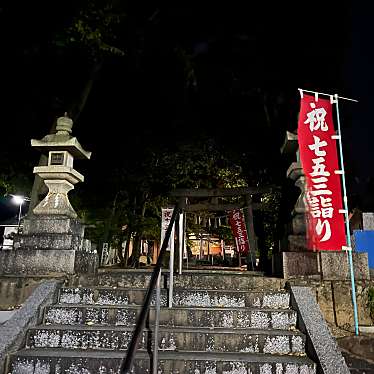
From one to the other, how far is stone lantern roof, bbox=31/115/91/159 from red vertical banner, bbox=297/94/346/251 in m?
4.02

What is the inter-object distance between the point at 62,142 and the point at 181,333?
4101 millimetres

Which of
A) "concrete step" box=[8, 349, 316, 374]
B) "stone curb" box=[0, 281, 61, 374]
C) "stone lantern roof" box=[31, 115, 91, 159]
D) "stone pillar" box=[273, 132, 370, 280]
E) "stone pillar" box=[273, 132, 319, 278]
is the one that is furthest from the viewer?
"stone lantern roof" box=[31, 115, 91, 159]

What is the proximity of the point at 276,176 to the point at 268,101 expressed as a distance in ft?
8.90

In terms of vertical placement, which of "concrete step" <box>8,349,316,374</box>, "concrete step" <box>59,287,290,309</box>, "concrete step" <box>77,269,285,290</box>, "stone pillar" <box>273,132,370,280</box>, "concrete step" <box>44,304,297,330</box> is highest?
"stone pillar" <box>273,132,370,280</box>

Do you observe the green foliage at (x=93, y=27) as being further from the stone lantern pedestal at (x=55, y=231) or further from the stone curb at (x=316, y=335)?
the stone curb at (x=316, y=335)

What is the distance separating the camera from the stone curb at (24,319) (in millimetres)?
3922

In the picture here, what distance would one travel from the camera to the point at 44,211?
20.3ft

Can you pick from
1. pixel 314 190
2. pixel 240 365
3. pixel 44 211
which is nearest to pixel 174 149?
pixel 44 211

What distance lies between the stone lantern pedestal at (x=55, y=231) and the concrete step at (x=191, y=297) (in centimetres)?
78

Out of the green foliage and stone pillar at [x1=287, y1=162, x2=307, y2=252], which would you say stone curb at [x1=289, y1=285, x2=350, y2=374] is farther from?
the green foliage

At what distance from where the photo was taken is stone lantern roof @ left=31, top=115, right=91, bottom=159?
20.9ft

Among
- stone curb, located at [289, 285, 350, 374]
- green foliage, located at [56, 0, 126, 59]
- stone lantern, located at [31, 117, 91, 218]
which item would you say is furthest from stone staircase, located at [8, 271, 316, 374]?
green foliage, located at [56, 0, 126, 59]

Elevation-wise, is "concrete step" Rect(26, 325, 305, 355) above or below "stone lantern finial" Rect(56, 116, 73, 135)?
below

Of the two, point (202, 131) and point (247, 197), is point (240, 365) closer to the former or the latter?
point (247, 197)
